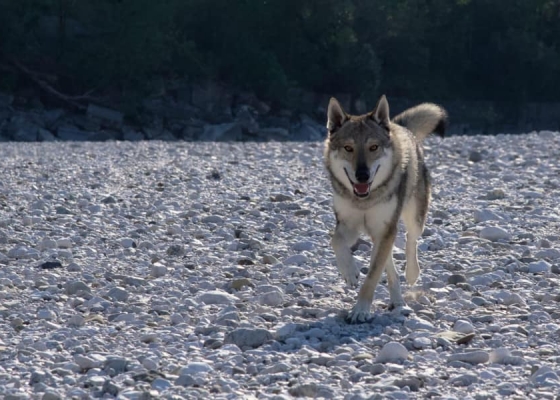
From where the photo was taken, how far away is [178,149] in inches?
708

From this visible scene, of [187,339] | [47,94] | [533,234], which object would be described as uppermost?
[47,94]

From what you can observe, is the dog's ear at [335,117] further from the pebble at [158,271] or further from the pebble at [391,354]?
the pebble at [391,354]

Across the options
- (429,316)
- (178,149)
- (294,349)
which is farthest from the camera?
(178,149)

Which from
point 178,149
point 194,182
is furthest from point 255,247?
point 178,149

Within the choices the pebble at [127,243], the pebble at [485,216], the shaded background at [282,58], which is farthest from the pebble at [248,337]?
the shaded background at [282,58]

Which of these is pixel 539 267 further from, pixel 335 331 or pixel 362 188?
pixel 335 331

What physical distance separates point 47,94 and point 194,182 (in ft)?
70.4

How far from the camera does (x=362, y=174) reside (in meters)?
5.67

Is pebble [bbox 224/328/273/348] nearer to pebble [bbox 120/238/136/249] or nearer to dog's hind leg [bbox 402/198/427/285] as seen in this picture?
dog's hind leg [bbox 402/198/427/285]

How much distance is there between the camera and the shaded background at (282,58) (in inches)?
1282

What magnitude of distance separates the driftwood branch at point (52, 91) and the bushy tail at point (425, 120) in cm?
2601

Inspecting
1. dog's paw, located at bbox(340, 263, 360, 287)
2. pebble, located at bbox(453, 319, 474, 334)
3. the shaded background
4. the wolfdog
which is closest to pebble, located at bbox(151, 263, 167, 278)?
the wolfdog

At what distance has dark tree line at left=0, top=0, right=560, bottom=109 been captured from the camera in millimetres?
32531

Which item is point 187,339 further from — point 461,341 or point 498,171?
point 498,171
